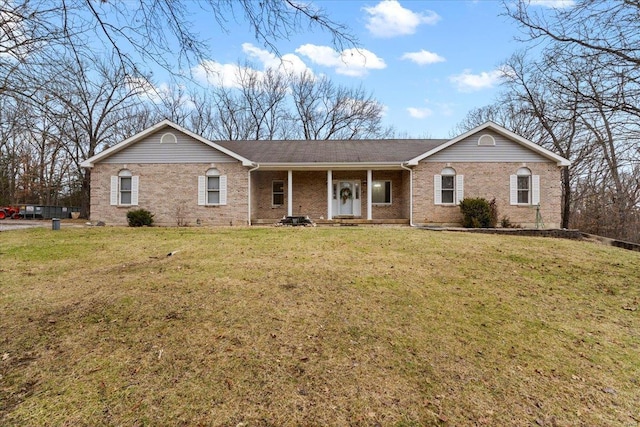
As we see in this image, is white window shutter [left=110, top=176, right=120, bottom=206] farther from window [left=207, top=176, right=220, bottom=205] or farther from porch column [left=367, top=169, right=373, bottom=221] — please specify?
porch column [left=367, top=169, right=373, bottom=221]

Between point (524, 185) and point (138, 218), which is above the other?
point (524, 185)

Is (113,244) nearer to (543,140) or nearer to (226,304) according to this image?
(226,304)

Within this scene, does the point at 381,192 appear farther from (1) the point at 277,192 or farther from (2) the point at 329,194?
(1) the point at 277,192

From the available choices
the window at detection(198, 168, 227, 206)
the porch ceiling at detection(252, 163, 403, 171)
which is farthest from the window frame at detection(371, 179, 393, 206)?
the window at detection(198, 168, 227, 206)

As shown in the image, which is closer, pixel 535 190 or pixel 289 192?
pixel 535 190

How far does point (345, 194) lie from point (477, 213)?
6.19m

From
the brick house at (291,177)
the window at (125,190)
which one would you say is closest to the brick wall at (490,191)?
the brick house at (291,177)

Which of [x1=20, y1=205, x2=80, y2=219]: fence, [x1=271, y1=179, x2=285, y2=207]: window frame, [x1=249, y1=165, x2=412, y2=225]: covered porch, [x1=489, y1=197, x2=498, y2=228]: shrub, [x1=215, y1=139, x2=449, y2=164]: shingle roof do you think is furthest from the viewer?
[x1=20, y1=205, x2=80, y2=219]: fence

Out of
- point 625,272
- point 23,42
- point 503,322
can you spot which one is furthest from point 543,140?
point 23,42

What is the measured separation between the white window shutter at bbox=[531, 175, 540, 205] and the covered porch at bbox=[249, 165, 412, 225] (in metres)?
5.59

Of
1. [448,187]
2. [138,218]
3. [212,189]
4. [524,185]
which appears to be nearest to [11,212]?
[138,218]

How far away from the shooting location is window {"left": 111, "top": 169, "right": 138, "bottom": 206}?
14844mm

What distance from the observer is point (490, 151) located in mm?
14398

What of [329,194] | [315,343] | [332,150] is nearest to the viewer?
[315,343]
